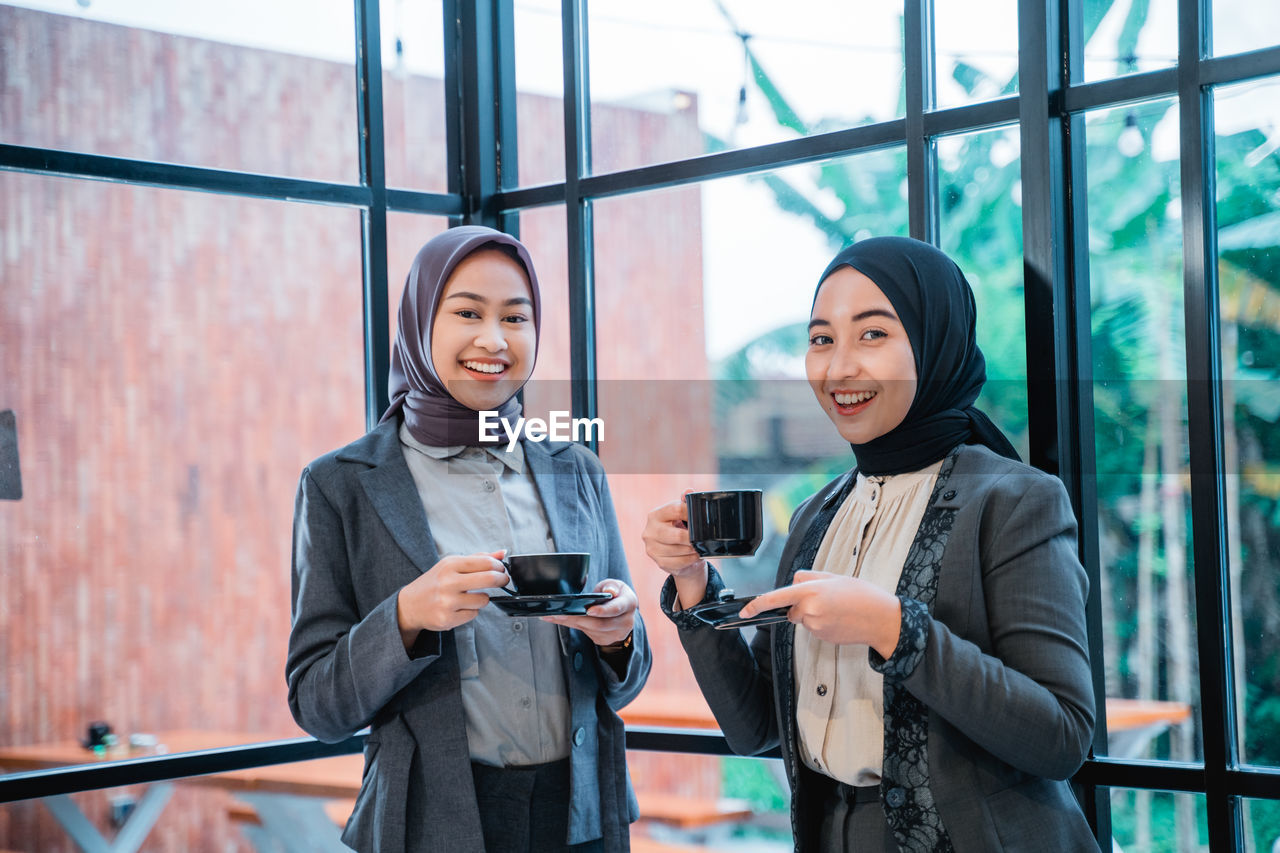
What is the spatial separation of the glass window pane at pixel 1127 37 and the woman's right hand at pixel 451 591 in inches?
55.0

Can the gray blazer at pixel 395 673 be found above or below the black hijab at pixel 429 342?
below

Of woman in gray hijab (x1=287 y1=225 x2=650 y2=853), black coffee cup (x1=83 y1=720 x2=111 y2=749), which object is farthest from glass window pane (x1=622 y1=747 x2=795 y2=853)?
black coffee cup (x1=83 y1=720 x2=111 y2=749)

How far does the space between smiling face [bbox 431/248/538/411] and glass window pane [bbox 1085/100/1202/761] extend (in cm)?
105

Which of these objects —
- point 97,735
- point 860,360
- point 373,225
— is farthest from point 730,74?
point 97,735

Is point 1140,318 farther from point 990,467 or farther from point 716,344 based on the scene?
point 716,344

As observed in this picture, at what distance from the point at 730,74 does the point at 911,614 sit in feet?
5.07

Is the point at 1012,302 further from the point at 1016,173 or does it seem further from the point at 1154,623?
the point at 1154,623

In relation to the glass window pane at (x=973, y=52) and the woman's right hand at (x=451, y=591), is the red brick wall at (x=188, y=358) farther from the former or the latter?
the woman's right hand at (x=451, y=591)

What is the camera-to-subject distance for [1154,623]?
2.03m

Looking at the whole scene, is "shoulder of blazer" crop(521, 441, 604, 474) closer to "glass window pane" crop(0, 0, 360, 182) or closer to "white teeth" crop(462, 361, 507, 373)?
"white teeth" crop(462, 361, 507, 373)

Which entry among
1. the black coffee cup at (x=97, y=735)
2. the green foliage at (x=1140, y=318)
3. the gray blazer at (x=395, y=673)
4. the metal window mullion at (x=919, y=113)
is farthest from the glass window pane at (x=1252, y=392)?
the black coffee cup at (x=97, y=735)

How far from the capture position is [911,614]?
143 cm

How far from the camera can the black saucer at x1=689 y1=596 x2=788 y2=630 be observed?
1462mm

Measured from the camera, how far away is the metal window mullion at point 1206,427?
1937 millimetres
